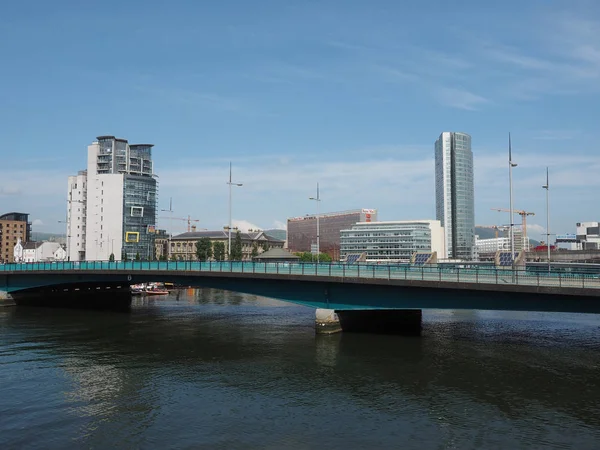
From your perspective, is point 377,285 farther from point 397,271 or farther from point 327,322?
point 327,322

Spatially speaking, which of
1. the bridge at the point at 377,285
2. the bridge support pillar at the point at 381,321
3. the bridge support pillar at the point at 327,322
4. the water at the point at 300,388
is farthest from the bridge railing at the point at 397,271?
the bridge support pillar at the point at 381,321

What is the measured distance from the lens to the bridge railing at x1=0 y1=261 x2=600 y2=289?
42531 mm

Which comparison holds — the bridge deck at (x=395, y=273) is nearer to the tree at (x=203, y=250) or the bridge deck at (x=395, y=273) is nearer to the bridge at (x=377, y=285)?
the bridge at (x=377, y=285)

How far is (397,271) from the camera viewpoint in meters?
51.4

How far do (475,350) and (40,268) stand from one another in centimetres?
7222

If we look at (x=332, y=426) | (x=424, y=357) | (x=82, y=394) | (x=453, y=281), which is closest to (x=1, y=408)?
(x=82, y=394)

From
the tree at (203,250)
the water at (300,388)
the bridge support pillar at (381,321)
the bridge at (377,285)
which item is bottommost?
the water at (300,388)

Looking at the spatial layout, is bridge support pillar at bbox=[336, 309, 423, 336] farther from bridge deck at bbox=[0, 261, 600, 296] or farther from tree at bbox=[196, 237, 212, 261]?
tree at bbox=[196, 237, 212, 261]

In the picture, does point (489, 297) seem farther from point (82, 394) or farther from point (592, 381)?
point (82, 394)

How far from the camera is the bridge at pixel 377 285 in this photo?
Result: 42188 millimetres

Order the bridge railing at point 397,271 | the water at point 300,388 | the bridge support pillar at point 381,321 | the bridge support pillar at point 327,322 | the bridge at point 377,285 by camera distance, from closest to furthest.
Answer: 1. the water at point 300,388
2. the bridge at point 377,285
3. the bridge railing at point 397,271
4. the bridge support pillar at point 327,322
5. the bridge support pillar at point 381,321

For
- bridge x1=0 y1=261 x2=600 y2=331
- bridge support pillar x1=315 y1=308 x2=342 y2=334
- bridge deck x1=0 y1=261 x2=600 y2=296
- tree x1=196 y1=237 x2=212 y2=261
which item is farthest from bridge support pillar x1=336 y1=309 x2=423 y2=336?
tree x1=196 y1=237 x2=212 y2=261

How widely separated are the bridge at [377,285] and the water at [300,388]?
13.5 ft

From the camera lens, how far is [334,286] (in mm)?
55188
